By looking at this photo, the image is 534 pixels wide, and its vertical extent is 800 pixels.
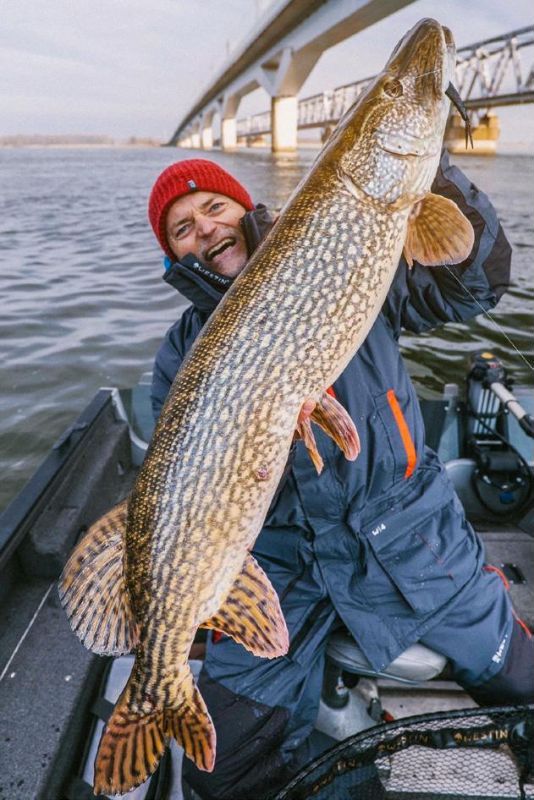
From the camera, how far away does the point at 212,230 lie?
2.57 metres

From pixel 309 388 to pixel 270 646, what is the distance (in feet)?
2.66

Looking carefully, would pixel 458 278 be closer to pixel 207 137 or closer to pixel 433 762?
pixel 433 762

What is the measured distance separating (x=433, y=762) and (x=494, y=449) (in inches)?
85.8

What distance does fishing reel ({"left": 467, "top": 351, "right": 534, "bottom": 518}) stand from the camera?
348 centimetres

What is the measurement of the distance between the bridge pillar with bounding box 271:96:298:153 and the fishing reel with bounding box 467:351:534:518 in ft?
124

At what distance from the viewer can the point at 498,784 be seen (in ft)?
5.98

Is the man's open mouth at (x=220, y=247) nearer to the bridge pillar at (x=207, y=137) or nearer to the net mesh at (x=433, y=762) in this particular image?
the net mesh at (x=433, y=762)

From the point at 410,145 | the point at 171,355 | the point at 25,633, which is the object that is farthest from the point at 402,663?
the point at 410,145

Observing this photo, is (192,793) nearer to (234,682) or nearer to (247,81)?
(234,682)

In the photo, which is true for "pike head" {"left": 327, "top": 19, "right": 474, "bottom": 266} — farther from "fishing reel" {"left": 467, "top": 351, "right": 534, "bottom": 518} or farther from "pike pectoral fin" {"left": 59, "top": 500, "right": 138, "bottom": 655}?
"fishing reel" {"left": 467, "top": 351, "right": 534, "bottom": 518}

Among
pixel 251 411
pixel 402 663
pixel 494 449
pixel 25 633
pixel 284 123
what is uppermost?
pixel 284 123

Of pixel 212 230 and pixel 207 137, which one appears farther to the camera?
pixel 207 137

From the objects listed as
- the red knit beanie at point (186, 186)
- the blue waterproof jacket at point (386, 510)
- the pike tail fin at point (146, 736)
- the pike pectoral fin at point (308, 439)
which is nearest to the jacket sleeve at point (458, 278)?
the blue waterproof jacket at point (386, 510)

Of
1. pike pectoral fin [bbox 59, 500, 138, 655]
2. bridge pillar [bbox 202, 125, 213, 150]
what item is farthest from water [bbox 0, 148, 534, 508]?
bridge pillar [bbox 202, 125, 213, 150]
